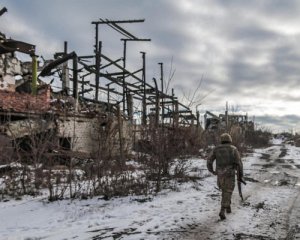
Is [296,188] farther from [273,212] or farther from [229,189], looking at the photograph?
[229,189]

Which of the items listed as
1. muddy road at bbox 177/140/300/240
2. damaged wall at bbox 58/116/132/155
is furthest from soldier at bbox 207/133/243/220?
damaged wall at bbox 58/116/132/155

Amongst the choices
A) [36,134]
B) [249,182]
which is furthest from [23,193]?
[249,182]

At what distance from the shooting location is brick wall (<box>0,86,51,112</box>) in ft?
49.4

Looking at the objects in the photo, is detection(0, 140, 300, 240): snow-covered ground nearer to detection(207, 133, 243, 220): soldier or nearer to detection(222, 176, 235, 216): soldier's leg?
detection(222, 176, 235, 216): soldier's leg

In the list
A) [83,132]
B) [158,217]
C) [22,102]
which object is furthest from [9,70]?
[158,217]

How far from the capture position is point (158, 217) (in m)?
8.47

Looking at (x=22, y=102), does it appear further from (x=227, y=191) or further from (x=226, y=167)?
(x=227, y=191)

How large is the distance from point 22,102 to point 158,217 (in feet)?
30.3

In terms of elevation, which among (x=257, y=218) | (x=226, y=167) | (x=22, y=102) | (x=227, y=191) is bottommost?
(x=257, y=218)

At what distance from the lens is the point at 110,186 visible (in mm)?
10906

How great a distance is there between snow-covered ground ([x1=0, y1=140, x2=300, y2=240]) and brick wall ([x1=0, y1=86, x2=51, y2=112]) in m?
5.39

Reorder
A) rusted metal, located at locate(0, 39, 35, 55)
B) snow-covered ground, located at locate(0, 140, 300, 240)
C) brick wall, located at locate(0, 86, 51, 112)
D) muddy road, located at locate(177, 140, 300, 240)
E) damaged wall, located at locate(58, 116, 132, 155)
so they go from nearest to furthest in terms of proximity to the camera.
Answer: muddy road, located at locate(177, 140, 300, 240), snow-covered ground, located at locate(0, 140, 300, 240), damaged wall, located at locate(58, 116, 132, 155), brick wall, located at locate(0, 86, 51, 112), rusted metal, located at locate(0, 39, 35, 55)

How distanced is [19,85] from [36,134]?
8.90m

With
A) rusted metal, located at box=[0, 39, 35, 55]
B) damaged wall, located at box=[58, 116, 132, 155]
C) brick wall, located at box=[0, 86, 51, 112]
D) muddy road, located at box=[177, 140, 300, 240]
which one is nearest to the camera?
muddy road, located at box=[177, 140, 300, 240]
